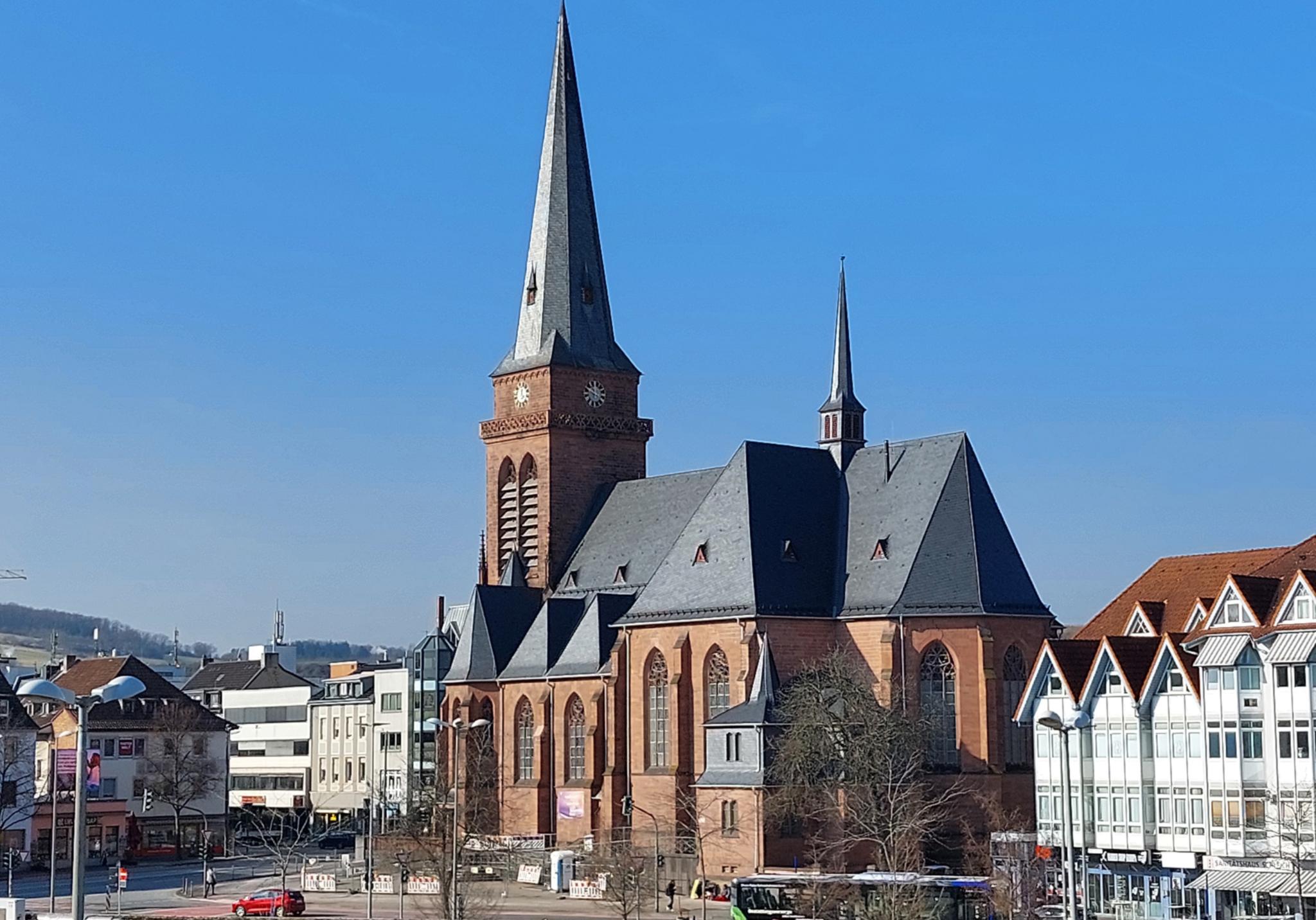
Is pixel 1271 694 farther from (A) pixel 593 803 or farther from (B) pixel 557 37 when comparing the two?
(B) pixel 557 37

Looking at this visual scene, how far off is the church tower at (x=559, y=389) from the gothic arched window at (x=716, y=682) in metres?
17.9

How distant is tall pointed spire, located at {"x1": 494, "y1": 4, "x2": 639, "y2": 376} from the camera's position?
97.7m

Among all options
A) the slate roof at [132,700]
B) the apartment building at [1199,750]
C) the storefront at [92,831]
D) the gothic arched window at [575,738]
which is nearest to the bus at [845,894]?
the apartment building at [1199,750]

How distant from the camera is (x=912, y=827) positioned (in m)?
65.6

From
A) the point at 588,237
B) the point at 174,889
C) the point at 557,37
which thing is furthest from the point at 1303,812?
the point at 557,37

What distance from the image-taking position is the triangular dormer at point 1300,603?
56.5 meters

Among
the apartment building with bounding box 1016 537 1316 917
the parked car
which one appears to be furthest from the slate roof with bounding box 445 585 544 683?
the apartment building with bounding box 1016 537 1316 917

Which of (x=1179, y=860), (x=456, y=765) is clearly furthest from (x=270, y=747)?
(x=1179, y=860)

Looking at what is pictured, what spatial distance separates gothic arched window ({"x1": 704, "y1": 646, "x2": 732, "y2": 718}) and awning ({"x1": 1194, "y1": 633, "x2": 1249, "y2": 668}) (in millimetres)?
22906

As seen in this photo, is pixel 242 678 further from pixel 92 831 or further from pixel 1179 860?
pixel 1179 860

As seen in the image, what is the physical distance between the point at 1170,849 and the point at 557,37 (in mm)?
56506

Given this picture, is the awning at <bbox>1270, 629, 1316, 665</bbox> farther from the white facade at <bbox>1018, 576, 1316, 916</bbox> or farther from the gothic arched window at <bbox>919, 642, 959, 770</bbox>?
the gothic arched window at <bbox>919, 642, 959, 770</bbox>

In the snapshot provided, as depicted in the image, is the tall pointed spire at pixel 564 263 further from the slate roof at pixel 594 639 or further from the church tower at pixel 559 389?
the slate roof at pixel 594 639

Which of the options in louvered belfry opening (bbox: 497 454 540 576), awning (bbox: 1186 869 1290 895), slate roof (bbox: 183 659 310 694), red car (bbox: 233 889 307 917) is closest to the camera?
awning (bbox: 1186 869 1290 895)
